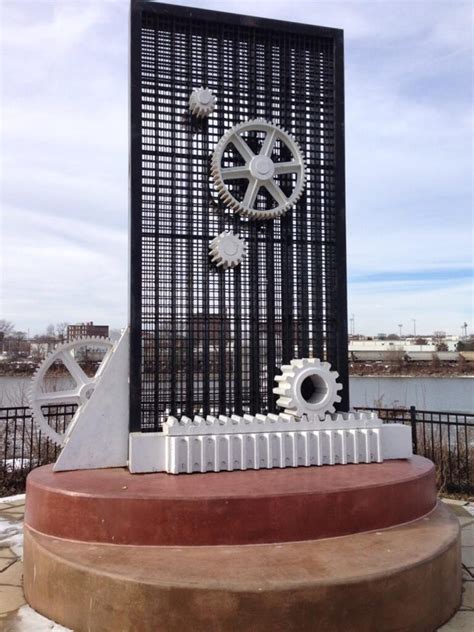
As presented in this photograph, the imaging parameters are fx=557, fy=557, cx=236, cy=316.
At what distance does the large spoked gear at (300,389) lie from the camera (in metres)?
5.89

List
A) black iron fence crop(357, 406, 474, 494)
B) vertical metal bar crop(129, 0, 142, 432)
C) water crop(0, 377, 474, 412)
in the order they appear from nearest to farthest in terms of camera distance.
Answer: vertical metal bar crop(129, 0, 142, 432) < black iron fence crop(357, 406, 474, 494) < water crop(0, 377, 474, 412)

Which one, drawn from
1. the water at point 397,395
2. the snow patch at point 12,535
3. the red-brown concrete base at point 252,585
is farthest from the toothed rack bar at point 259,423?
the water at point 397,395

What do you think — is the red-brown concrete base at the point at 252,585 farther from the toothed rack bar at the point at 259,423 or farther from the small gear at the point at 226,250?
the small gear at the point at 226,250

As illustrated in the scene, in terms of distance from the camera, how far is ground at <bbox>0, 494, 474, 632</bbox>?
435cm

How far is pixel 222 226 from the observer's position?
20.7 feet

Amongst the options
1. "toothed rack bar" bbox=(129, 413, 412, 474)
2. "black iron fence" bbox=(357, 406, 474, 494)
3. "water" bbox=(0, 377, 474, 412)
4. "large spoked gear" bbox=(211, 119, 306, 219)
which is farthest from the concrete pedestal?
"water" bbox=(0, 377, 474, 412)

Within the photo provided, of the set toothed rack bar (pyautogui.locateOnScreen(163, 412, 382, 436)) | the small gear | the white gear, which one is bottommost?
toothed rack bar (pyautogui.locateOnScreen(163, 412, 382, 436))

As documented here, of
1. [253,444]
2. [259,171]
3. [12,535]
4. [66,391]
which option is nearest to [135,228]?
[259,171]

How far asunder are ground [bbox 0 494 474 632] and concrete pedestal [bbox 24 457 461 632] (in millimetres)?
94

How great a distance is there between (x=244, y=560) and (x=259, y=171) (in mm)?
4034

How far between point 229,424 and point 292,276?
1.98 meters

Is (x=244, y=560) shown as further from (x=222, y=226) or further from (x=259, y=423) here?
(x=222, y=226)

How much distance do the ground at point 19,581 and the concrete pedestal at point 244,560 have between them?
94 millimetres

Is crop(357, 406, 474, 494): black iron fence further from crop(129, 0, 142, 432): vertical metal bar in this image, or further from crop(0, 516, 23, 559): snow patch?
crop(0, 516, 23, 559): snow patch
